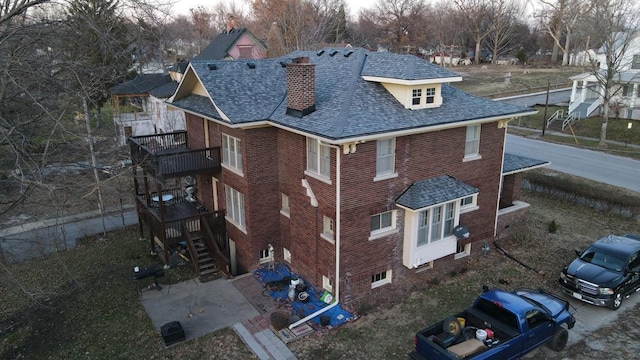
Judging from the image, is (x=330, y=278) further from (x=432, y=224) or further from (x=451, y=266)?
(x=451, y=266)

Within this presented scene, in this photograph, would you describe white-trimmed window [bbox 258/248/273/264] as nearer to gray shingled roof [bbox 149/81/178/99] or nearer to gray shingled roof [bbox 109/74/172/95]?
gray shingled roof [bbox 149/81/178/99]

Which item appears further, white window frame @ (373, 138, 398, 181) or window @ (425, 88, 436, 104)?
window @ (425, 88, 436, 104)

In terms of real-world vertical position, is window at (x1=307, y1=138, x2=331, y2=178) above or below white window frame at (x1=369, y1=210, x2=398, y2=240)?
above

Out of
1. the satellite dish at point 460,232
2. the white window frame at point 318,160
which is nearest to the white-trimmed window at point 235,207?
the white window frame at point 318,160

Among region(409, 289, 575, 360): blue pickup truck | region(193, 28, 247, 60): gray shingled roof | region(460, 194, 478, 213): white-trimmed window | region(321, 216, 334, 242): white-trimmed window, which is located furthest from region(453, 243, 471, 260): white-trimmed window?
region(193, 28, 247, 60): gray shingled roof

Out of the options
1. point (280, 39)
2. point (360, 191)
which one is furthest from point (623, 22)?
point (360, 191)

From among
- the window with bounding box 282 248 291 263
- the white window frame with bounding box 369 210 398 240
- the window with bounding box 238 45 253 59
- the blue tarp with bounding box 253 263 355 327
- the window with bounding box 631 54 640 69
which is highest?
the window with bounding box 238 45 253 59

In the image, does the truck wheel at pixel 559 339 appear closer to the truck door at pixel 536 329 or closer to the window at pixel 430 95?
the truck door at pixel 536 329
